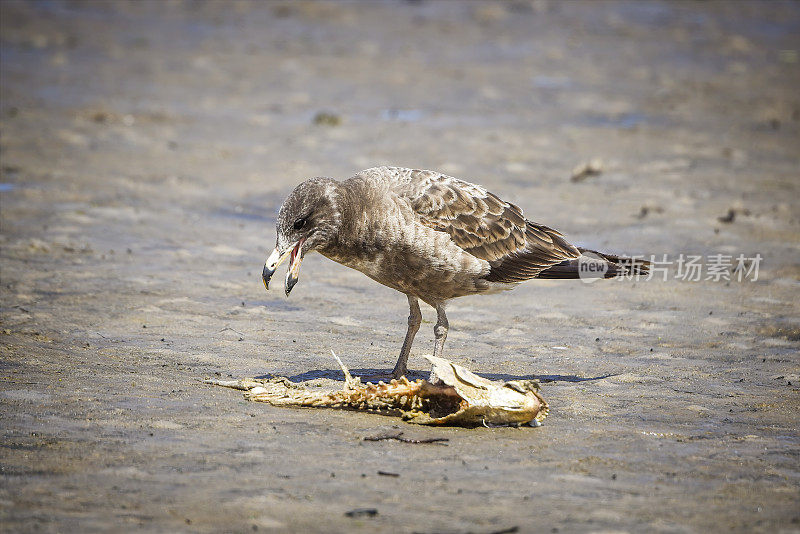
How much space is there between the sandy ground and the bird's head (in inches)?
39.2

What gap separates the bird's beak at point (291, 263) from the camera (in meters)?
7.05

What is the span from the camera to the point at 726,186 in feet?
48.2

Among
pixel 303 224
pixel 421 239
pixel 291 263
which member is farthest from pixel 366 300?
pixel 303 224

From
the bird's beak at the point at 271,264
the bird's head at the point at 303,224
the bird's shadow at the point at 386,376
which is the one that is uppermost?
the bird's head at the point at 303,224

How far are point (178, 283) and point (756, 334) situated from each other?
5.47 m

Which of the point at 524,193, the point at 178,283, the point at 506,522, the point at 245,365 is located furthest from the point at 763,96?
the point at 506,522

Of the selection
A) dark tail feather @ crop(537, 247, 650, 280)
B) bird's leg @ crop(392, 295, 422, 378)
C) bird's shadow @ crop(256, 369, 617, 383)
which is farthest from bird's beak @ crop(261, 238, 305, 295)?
dark tail feather @ crop(537, 247, 650, 280)

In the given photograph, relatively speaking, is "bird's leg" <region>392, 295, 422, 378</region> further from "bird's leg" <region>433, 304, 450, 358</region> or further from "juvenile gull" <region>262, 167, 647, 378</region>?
"bird's leg" <region>433, 304, 450, 358</region>

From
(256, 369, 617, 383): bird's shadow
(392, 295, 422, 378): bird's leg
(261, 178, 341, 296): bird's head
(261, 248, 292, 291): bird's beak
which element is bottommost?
(256, 369, 617, 383): bird's shadow

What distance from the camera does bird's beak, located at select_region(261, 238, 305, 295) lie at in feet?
23.1

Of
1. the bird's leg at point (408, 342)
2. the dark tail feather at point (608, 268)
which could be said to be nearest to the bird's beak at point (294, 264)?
the bird's leg at point (408, 342)

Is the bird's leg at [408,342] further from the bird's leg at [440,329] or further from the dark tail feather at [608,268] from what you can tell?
the dark tail feather at [608,268]

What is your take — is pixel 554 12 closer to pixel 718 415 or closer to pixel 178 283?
pixel 178 283

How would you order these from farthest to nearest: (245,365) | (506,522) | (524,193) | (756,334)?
(524,193) → (756,334) → (245,365) → (506,522)
